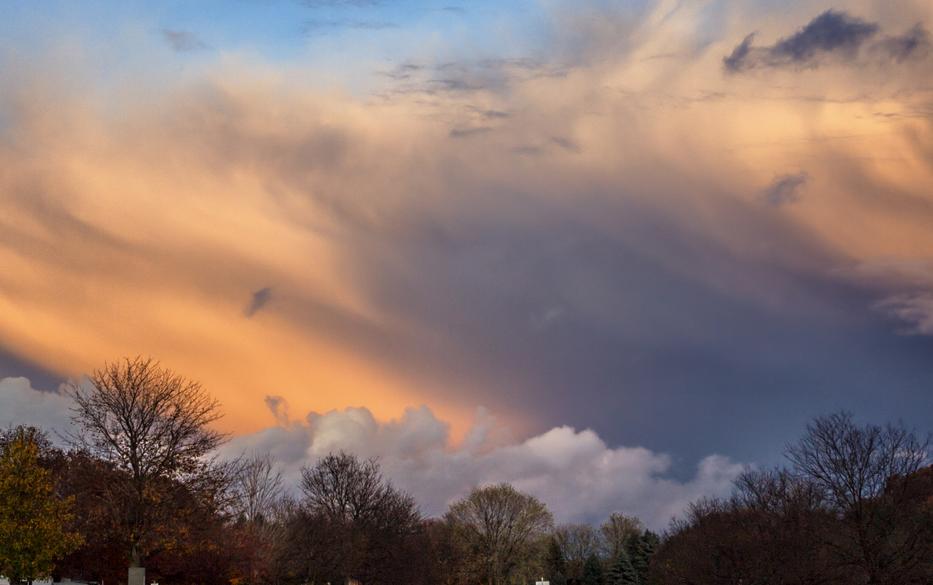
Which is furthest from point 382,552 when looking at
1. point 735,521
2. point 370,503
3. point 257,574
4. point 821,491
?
point 821,491

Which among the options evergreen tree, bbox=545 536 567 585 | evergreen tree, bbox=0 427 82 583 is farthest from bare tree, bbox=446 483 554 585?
evergreen tree, bbox=0 427 82 583

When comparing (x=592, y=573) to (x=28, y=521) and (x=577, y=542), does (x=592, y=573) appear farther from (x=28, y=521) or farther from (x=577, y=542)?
(x=28, y=521)

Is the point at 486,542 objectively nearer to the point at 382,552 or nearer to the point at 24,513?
the point at 382,552

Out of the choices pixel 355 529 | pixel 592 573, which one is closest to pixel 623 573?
pixel 592 573

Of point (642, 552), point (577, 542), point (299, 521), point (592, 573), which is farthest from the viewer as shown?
point (577, 542)

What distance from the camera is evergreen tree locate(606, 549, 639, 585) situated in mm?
129750

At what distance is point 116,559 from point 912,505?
163 ft

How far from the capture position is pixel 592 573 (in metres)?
142

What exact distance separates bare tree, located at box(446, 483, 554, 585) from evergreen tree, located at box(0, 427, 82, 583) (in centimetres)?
9021

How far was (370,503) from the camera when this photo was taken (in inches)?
3752

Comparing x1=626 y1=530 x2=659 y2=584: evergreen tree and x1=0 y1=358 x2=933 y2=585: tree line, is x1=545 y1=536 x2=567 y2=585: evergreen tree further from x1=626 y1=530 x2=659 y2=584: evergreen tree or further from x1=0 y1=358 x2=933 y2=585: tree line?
x1=0 y1=358 x2=933 y2=585: tree line

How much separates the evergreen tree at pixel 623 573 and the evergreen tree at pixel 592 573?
276 inches

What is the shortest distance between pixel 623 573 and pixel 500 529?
19.3 metres

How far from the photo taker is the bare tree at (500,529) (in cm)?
13875
